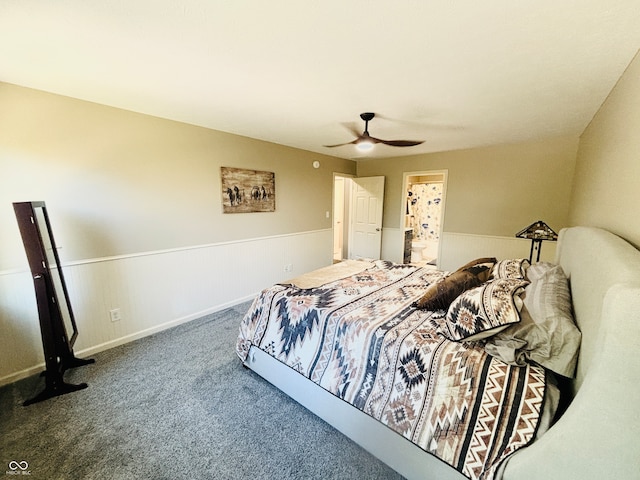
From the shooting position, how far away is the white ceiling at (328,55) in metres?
1.19

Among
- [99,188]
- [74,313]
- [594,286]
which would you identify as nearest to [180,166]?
[99,188]

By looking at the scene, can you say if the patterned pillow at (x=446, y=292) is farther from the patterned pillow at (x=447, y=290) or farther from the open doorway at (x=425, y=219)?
the open doorway at (x=425, y=219)

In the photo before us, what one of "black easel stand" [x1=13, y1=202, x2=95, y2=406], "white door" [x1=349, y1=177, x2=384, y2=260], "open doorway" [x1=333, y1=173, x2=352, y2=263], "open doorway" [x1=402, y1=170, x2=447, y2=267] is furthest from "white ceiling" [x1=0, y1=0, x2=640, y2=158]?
"open doorway" [x1=402, y1=170, x2=447, y2=267]

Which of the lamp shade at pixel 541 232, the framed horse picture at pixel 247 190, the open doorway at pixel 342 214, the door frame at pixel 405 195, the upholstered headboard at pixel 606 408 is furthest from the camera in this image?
the open doorway at pixel 342 214

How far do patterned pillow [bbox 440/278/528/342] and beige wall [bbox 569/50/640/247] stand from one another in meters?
0.61

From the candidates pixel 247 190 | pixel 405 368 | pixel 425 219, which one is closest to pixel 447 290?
pixel 405 368

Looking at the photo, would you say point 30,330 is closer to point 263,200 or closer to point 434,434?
point 263,200

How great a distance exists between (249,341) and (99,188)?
1998mm

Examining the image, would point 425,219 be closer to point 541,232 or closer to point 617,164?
point 541,232

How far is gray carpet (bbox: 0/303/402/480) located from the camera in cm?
146

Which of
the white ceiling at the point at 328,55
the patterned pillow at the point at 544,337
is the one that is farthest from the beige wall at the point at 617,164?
the patterned pillow at the point at 544,337

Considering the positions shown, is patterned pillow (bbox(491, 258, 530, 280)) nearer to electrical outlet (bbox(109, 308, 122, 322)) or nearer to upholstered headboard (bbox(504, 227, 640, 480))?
upholstered headboard (bbox(504, 227, 640, 480))

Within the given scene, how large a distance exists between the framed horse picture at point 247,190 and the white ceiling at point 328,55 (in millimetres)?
912

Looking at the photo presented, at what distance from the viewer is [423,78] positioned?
181cm
